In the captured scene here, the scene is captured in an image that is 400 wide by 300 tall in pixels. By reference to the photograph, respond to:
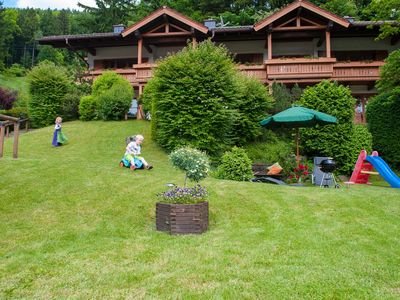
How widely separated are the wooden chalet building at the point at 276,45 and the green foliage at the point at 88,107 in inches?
125

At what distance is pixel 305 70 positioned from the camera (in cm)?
2156

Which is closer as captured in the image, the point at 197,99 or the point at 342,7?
the point at 197,99

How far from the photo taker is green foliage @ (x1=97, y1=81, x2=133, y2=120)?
20.8 meters

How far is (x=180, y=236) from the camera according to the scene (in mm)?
6066

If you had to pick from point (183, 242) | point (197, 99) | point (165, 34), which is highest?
point (165, 34)

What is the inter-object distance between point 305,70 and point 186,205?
685 inches

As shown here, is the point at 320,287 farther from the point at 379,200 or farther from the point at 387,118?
the point at 387,118

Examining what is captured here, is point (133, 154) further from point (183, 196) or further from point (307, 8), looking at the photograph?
point (307, 8)

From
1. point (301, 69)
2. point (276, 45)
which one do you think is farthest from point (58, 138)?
point (276, 45)

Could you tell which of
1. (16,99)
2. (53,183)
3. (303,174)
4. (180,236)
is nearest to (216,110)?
(303,174)

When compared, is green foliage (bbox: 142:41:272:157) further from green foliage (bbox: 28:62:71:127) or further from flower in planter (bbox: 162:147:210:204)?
green foliage (bbox: 28:62:71:127)

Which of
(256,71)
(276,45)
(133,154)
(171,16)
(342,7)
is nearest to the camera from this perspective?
(133,154)

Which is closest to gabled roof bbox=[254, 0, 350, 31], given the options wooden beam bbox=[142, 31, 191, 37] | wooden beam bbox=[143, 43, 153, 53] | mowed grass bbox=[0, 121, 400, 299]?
wooden beam bbox=[142, 31, 191, 37]

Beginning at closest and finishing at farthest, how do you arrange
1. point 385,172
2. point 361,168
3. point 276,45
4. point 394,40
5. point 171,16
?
point 385,172, point 361,168, point 171,16, point 394,40, point 276,45
